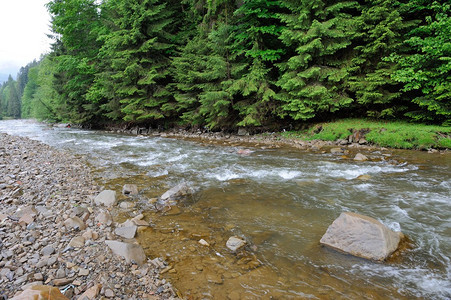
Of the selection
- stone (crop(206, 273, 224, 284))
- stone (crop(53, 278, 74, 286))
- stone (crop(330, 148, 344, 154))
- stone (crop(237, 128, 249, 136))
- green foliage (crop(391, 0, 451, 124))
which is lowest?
stone (crop(206, 273, 224, 284))

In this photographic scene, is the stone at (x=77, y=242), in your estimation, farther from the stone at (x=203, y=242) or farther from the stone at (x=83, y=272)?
the stone at (x=203, y=242)

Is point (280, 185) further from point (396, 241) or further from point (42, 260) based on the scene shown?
point (42, 260)

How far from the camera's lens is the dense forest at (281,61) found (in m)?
10.9

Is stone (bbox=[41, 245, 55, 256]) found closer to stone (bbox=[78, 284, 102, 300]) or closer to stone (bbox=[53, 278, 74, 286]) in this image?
stone (bbox=[53, 278, 74, 286])

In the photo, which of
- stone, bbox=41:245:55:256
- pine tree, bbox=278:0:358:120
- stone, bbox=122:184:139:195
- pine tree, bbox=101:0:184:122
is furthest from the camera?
pine tree, bbox=101:0:184:122

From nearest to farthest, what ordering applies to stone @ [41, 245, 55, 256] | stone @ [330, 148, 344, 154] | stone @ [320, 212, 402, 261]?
stone @ [41, 245, 55, 256]
stone @ [320, 212, 402, 261]
stone @ [330, 148, 344, 154]

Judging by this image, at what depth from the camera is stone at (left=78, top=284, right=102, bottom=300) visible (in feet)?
8.23

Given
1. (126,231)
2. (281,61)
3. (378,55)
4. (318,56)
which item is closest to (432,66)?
(378,55)

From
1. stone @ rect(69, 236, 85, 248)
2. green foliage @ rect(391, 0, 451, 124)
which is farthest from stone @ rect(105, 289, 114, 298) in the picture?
green foliage @ rect(391, 0, 451, 124)

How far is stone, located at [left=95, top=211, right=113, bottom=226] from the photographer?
4.28 metres

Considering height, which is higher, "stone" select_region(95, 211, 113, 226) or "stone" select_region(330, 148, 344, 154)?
"stone" select_region(330, 148, 344, 154)

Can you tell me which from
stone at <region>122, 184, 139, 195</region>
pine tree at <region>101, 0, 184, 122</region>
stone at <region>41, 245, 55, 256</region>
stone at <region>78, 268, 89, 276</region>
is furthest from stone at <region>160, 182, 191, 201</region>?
pine tree at <region>101, 0, 184, 122</region>

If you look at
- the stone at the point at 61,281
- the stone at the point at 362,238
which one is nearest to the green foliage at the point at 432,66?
the stone at the point at 362,238

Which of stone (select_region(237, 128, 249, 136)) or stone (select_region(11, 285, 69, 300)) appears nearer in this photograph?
stone (select_region(11, 285, 69, 300))
